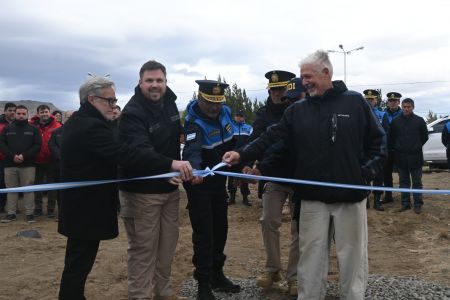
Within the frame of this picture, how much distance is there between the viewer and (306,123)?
3.88 metres

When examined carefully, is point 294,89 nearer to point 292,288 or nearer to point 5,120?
point 292,288

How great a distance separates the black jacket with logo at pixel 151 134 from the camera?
3992mm

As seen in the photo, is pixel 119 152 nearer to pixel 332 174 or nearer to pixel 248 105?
pixel 332 174

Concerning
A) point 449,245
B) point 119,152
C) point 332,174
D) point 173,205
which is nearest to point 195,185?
point 173,205

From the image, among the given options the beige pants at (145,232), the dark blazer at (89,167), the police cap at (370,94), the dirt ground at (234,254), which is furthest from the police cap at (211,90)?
the police cap at (370,94)

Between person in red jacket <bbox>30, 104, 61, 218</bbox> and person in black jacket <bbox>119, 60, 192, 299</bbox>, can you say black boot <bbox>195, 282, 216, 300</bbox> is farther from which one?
person in red jacket <bbox>30, 104, 61, 218</bbox>

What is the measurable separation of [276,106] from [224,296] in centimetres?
203

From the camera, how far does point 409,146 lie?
9.64m

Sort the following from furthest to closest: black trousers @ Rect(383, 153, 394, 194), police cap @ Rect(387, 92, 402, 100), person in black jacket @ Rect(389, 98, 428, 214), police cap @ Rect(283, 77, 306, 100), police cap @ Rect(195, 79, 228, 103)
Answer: police cap @ Rect(387, 92, 402, 100) → black trousers @ Rect(383, 153, 394, 194) → person in black jacket @ Rect(389, 98, 428, 214) → police cap @ Rect(283, 77, 306, 100) → police cap @ Rect(195, 79, 228, 103)

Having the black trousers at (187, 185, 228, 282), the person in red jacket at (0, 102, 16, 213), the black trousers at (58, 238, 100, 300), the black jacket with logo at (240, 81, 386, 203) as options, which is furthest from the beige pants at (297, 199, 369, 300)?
the person in red jacket at (0, 102, 16, 213)

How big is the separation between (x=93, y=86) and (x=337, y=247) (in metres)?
2.31

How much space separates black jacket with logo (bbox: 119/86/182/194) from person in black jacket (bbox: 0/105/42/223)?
579 cm

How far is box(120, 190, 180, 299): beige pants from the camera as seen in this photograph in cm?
416

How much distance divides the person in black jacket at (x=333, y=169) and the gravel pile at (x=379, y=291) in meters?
0.99
